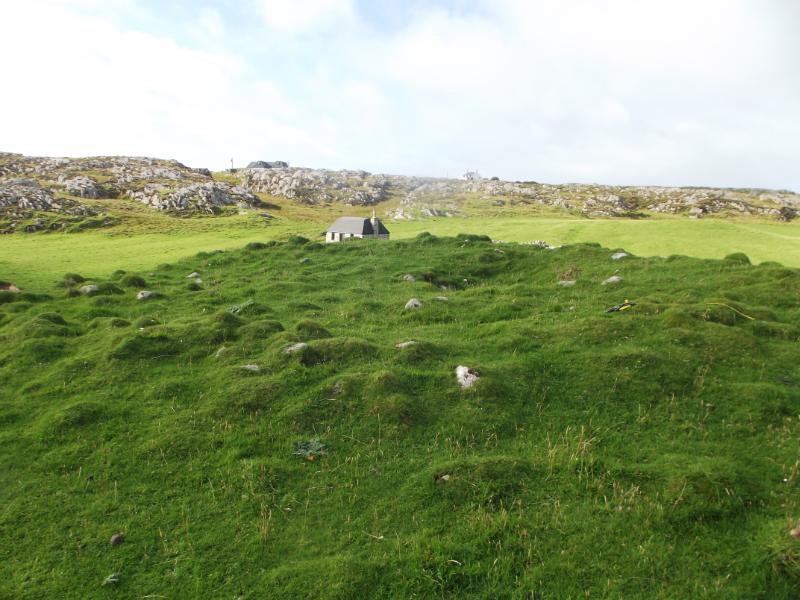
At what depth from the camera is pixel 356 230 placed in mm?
67062

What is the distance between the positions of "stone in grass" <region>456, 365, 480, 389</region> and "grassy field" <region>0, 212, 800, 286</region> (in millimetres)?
32708

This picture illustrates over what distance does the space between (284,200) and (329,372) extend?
16801 cm

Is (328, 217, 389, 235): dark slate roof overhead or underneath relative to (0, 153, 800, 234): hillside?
underneath

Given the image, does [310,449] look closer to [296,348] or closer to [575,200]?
[296,348]

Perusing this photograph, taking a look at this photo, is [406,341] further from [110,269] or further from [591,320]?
[110,269]

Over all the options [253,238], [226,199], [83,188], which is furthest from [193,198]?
[253,238]

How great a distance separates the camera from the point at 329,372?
52.3 feet

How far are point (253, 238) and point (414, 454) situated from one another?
222 feet

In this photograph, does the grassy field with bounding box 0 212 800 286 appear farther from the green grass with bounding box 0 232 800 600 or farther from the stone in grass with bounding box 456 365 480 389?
the stone in grass with bounding box 456 365 480 389

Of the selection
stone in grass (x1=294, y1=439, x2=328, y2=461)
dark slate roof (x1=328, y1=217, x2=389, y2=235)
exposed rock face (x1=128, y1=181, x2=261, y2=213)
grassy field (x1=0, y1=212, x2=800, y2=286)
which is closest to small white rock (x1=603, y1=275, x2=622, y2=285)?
stone in grass (x1=294, y1=439, x2=328, y2=461)

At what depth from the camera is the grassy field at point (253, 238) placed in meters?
42.4

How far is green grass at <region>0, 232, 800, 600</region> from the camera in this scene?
8617 mm

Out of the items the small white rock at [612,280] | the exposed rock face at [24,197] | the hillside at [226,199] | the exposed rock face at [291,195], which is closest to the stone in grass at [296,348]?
the small white rock at [612,280]

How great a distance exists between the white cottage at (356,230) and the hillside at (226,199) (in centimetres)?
4623
